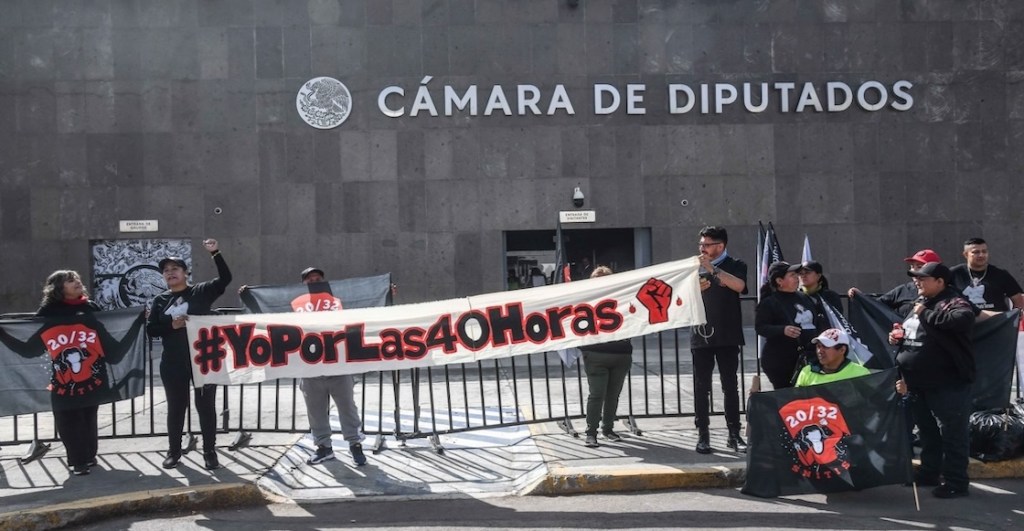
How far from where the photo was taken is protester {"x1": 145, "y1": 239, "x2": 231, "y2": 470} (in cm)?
734

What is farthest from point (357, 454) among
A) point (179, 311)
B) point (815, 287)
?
point (815, 287)

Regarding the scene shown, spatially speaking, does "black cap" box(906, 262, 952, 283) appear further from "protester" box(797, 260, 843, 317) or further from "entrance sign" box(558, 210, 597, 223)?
"entrance sign" box(558, 210, 597, 223)

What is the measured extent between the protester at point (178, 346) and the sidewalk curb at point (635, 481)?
2945 millimetres

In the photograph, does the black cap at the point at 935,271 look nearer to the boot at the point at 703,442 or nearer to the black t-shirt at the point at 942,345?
the black t-shirt at the point at 942,345

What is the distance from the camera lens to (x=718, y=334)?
282 inches

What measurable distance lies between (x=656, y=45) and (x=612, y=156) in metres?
2.70

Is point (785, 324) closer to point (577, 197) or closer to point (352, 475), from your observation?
point (352, 475)

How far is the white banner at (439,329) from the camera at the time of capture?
7.27m

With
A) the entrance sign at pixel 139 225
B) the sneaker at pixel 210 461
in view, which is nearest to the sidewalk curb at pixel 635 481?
the sneaker at pixel 210 461

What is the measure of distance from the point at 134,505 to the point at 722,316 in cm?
484

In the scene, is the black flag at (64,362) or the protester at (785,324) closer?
the protester at (785,324)

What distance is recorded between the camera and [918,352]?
6.26 m

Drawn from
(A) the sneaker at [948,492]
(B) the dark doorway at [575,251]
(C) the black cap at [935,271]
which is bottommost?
(A) the sneaker at [948,492]

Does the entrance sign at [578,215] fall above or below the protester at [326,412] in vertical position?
above
